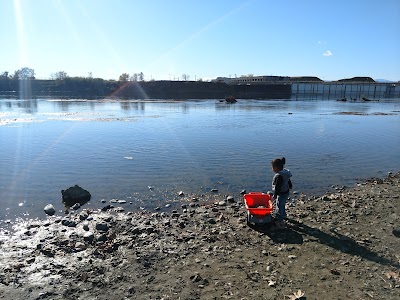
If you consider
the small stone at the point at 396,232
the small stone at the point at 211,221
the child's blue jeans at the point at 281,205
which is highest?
the child's blue jeans at the point at 281,205

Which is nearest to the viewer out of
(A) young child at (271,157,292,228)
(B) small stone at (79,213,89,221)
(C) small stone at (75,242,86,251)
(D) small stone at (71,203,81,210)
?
(C) small stone at (75,242,86,251)

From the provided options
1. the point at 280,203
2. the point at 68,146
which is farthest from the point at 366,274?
the point at 68,146

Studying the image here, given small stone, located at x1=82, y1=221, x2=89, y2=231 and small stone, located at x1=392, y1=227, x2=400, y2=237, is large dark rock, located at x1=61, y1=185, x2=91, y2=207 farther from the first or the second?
small stone, located at x1=392, y1=227, x2=400, y2=237

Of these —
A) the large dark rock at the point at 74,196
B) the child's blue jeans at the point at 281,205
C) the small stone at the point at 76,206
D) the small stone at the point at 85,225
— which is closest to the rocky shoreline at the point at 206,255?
the small stone at the point at 85,225

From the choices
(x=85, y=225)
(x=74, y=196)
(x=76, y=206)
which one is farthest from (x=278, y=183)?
(x=74, y=196)

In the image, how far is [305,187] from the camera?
15.0m

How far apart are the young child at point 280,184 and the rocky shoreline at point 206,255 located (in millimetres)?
460

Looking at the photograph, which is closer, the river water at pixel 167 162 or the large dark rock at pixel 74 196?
the large dark rock at pixel 74 196

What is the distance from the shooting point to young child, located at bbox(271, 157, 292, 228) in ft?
31.5

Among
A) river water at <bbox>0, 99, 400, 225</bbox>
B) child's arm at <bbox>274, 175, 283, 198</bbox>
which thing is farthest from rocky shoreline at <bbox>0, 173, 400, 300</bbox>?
river water at <bbox>0, 99, 400, 225</bbox>

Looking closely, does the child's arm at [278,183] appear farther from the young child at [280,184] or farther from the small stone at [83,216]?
the small stone at [83,216]

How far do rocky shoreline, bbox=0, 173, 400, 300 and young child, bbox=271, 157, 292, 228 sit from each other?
0.46m

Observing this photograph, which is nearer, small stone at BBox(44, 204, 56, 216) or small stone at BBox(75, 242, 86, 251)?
small stone at BBox(75, 242, 86, 251)

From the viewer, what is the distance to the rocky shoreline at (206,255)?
22.0 ft
